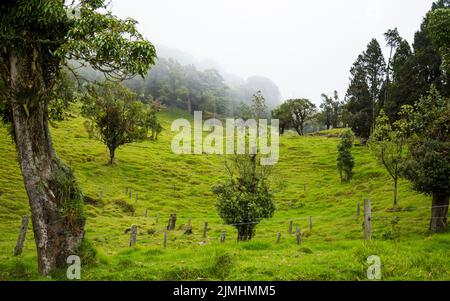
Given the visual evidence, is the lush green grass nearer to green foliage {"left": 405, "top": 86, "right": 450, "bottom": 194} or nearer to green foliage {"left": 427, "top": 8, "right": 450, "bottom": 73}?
green foliage {"left": 405, "top": 86, "right": 450, "bottom": 194}

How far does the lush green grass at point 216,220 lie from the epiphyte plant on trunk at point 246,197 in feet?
5.78

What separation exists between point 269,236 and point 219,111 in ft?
499

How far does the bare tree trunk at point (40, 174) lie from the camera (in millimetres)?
12922

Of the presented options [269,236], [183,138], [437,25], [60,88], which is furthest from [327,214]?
[183,138]

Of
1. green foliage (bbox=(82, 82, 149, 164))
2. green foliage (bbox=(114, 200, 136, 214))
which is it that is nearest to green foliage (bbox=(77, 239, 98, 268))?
green foliage (bbox=(114, 200, 136, 214))

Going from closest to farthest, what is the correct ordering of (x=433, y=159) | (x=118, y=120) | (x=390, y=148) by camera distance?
(x=433, y=159) < (x=390, y=148) < (x=118, y=120)

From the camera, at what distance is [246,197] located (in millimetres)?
25609

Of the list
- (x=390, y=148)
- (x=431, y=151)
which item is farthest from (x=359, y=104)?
(x=431, y=151)

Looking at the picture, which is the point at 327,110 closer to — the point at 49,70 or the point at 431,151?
the point at 431,151

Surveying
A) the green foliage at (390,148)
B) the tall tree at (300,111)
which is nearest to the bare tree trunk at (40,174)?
the green foliage at (390,148)

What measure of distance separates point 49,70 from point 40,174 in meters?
3.91

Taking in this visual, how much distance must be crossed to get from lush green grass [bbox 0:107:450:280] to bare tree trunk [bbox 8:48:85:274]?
103cm

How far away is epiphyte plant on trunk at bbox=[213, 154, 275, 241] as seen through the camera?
2533 centimetres

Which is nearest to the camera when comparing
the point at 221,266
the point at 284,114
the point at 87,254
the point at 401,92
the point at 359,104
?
the point at 221,266
